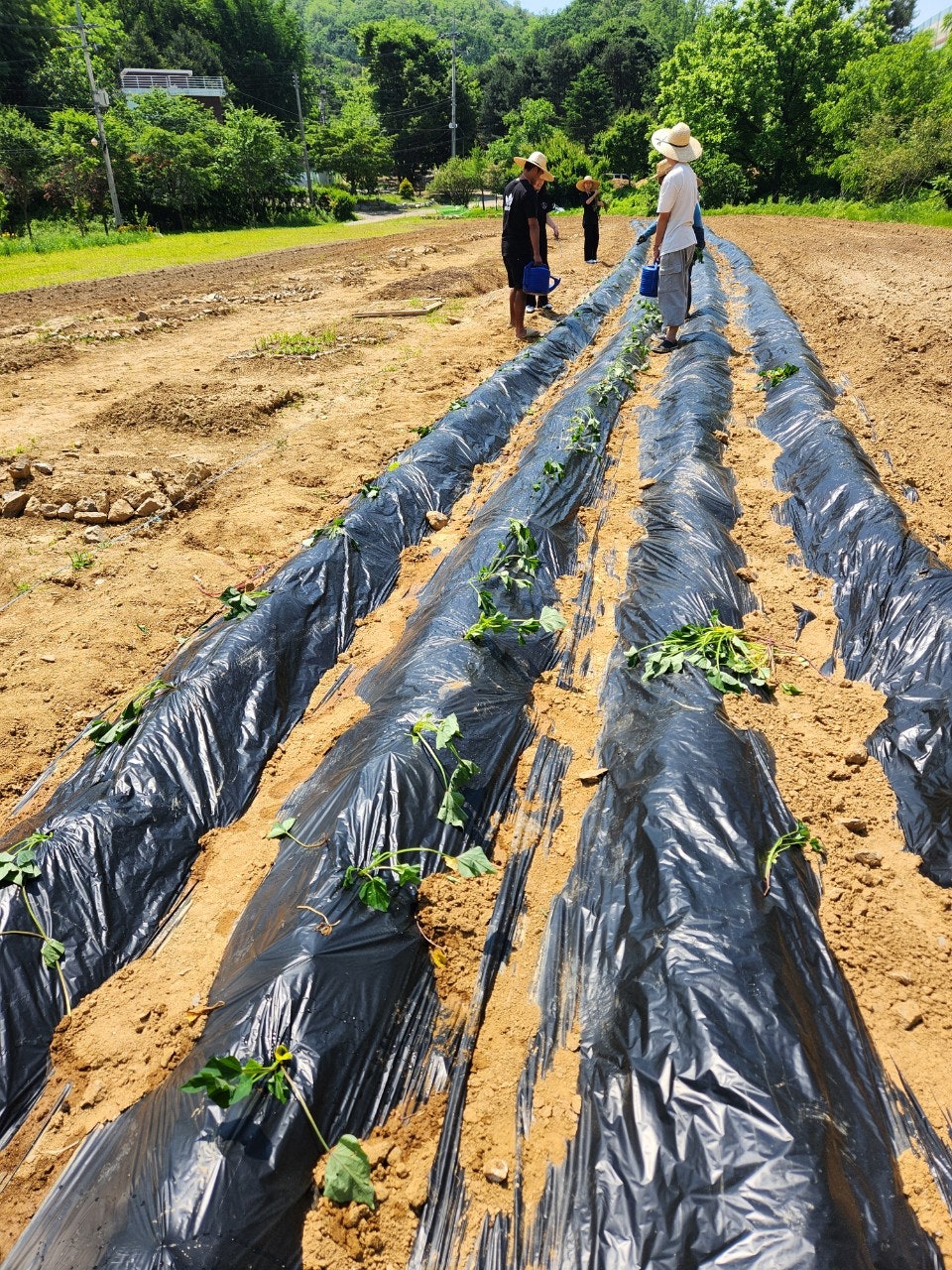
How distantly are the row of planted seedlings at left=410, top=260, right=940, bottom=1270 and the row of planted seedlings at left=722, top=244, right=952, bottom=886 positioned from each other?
559 mm

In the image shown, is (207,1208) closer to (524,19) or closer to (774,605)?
(774,605)

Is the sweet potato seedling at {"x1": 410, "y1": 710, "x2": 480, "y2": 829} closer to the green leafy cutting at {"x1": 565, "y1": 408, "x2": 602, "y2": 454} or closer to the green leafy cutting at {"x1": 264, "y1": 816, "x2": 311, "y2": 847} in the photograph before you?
the green leafy cutting at {"x1": 264, "y1": 816, "x2": 311, "y2": 847}

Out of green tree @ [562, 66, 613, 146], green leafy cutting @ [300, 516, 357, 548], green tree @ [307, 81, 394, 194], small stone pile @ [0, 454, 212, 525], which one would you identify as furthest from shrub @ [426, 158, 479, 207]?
green leafy cutting @ [300, 516, 357, 548]

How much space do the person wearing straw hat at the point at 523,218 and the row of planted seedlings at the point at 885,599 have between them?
4.48m

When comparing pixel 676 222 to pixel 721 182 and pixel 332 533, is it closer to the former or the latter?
pixel 332 533

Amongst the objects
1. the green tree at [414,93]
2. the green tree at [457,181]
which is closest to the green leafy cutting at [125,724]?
the green tree at [457,181]

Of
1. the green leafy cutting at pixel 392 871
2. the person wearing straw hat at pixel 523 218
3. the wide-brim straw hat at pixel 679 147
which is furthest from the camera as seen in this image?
the person wearing straw hat at pixel 523 218

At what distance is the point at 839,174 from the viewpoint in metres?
26.8

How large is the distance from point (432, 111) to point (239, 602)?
70.2 meters

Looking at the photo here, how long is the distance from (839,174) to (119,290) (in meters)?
26.8

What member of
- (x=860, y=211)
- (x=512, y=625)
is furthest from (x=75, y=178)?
(x=512, y=625)

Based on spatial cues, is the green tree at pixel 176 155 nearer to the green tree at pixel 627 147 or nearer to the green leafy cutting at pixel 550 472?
the green tree at pixel 627 147

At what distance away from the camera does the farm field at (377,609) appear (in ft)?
6.73

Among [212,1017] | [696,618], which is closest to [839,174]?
[696,618]
